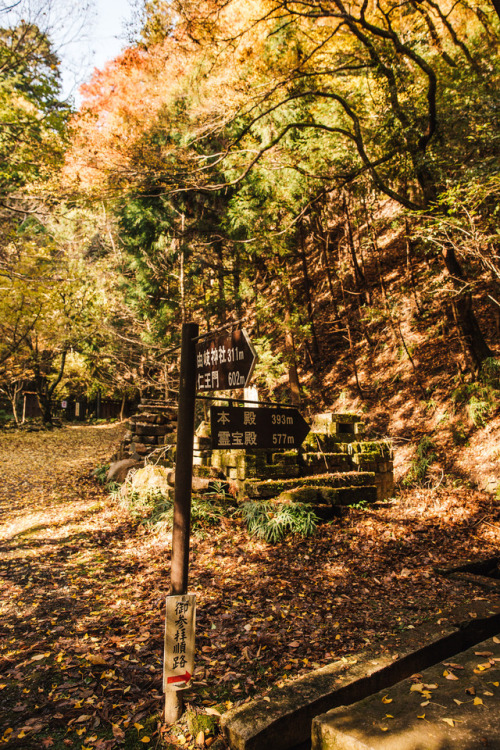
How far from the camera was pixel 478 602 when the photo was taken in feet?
13.7

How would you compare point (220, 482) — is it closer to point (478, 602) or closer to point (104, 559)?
point (104, 559)

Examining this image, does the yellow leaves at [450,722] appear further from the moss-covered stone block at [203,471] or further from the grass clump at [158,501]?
the moss-covered stone block at [203,471]

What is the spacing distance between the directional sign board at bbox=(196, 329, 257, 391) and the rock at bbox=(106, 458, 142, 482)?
6.92 metres

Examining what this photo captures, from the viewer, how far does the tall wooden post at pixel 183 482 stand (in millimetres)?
2924

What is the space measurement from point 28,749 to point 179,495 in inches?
67.7

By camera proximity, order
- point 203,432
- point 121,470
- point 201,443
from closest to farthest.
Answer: point 201,443, point 203,432, point 121,470

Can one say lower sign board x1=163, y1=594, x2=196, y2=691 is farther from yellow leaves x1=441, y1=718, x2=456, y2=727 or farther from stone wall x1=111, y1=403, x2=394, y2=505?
stone wall x1=111, y1=403, x2=394, y2=505

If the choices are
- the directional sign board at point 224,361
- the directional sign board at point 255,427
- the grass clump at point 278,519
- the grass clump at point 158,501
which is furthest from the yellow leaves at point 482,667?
the grass clump at point 158,501

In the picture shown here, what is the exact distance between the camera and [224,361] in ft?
10.00

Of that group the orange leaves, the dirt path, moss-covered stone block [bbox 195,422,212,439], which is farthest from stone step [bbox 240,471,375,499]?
the orange leaves

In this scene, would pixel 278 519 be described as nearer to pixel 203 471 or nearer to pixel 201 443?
pixel 203 471

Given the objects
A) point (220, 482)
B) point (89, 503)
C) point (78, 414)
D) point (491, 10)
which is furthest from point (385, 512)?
point (78, 414)

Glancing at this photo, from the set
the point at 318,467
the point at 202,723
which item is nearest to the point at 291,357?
the point at 318,467

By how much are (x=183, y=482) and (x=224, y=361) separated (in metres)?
0.90
